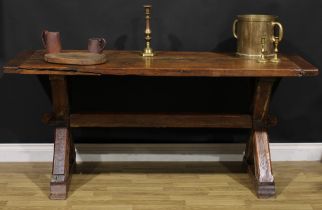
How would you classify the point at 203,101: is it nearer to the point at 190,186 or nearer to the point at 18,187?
the point at 190,186

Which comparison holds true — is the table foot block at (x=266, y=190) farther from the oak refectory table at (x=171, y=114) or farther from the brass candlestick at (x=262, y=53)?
the brass candlestick at (x=262, y=53)

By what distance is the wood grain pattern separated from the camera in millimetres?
2920

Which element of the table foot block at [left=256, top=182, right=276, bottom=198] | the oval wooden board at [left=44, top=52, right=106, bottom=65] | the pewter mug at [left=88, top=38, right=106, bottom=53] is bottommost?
the table foot block at [left=256, top=182, right=276, bottom=198]

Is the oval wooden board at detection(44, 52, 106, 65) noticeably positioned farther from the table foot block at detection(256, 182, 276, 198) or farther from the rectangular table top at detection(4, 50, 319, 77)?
the table foot block at detection(256, 182, 276, 198)

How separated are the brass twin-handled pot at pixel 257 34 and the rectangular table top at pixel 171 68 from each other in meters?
0.07

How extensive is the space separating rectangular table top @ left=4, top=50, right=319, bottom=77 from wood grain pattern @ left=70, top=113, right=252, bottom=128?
341mm

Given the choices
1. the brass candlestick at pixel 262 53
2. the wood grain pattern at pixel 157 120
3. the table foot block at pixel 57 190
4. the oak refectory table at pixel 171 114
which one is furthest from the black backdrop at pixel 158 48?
the table foot block at pixel 57 190

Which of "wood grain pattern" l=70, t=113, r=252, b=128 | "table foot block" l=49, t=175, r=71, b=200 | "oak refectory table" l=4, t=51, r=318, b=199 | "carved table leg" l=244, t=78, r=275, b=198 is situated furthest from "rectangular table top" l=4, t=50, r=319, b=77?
"table foot block" l=49, t=175, r=71, b=200

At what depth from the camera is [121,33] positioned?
315cm

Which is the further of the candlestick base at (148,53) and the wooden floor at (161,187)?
the candlestick base at (148,53)

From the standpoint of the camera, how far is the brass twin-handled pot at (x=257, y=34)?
2762 mm

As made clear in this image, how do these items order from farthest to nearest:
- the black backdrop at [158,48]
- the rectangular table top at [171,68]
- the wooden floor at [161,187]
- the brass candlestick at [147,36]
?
the black backdrop at [158,48]
the brass candlestick at [147,36]
the wooden floor at [161,187]
the rectangular table top at [171,68]

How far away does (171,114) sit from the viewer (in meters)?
2.94

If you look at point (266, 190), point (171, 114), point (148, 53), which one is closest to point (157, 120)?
point (171, 114)
